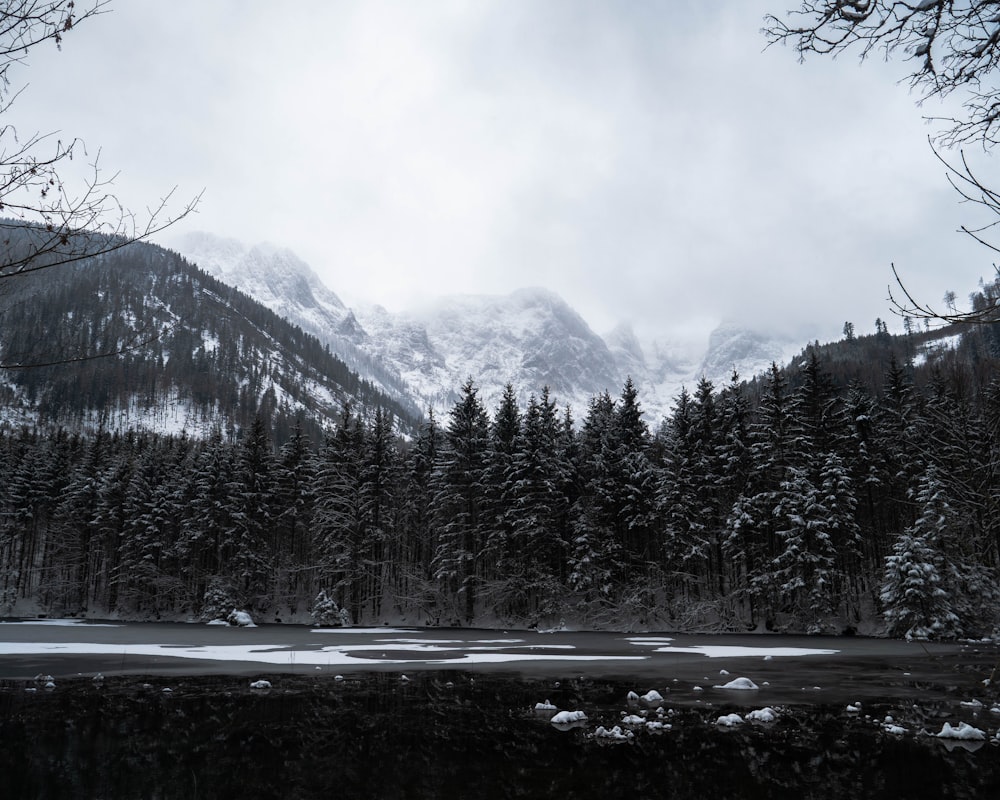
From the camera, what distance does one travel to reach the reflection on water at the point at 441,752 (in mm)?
7062

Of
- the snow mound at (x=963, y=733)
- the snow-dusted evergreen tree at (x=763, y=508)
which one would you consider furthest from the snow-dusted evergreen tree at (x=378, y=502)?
the snow mound at (x=963, y=733)

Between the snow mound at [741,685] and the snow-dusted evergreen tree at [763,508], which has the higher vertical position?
the snow-dusted evergreen tree at [763,508]

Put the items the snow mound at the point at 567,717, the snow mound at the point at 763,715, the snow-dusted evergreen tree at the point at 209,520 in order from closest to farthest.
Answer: the snow mound at the point at 567,717 < the snow mound at the point at 763,715 < the snow-dusted evergreen tree at the point at 209,520

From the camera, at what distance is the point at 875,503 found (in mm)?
42625

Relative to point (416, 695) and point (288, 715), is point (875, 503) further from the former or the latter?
point (288, 715)

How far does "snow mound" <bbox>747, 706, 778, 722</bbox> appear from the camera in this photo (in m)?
10.5

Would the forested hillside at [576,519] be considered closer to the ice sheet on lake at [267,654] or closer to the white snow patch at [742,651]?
the white snow patch at [742,651]

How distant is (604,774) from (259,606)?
50078 mm

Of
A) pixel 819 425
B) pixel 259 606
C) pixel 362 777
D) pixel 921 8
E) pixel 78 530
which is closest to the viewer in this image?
pixel 921 8

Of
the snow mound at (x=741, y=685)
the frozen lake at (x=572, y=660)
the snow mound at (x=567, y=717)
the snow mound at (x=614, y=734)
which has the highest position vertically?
the snow mound at (x=614, y=734)

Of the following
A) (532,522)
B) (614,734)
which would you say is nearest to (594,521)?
(532,522)

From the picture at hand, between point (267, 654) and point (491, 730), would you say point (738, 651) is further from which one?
point (267, 654)

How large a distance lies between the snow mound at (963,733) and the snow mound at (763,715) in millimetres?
2402

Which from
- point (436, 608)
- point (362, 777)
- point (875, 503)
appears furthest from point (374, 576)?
point (362, 777)
